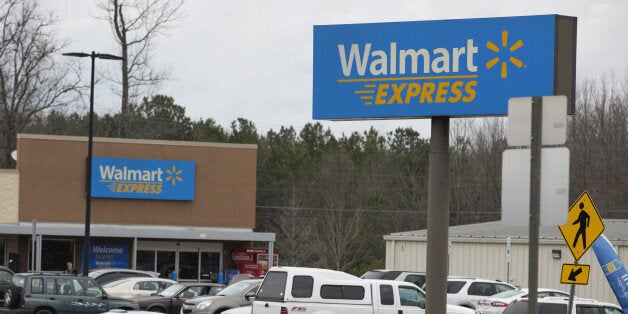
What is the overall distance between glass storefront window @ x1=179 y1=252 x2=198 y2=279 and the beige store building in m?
0.04

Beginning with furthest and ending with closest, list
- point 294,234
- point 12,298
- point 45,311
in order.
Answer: point 294,234 → point 45,311 → point 12,298

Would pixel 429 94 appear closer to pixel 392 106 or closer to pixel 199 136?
pixel 392 106

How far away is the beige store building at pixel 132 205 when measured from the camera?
144 ft

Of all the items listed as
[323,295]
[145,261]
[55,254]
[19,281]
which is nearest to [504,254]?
[145,261]

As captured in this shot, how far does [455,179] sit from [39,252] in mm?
40999

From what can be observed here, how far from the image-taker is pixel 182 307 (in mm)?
29047

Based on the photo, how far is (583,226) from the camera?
45.7ft

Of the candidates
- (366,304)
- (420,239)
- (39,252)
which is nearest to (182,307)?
(366,304)

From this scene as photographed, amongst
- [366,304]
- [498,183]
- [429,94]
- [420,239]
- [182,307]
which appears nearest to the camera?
[429,94]

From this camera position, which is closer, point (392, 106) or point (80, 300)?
point (392, 106)

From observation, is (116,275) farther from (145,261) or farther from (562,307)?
(562,307)

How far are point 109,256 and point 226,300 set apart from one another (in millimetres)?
18128

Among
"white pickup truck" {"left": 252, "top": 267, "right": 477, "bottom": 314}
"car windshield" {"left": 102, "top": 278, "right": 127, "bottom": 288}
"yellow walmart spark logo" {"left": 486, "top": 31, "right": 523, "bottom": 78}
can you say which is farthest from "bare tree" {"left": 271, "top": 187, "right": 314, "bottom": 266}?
"yellow walmart spark logo" {"left": 486, "top": 31, "right": 523, "bottom": 78}

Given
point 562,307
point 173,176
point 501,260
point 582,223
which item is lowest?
point 501,260
